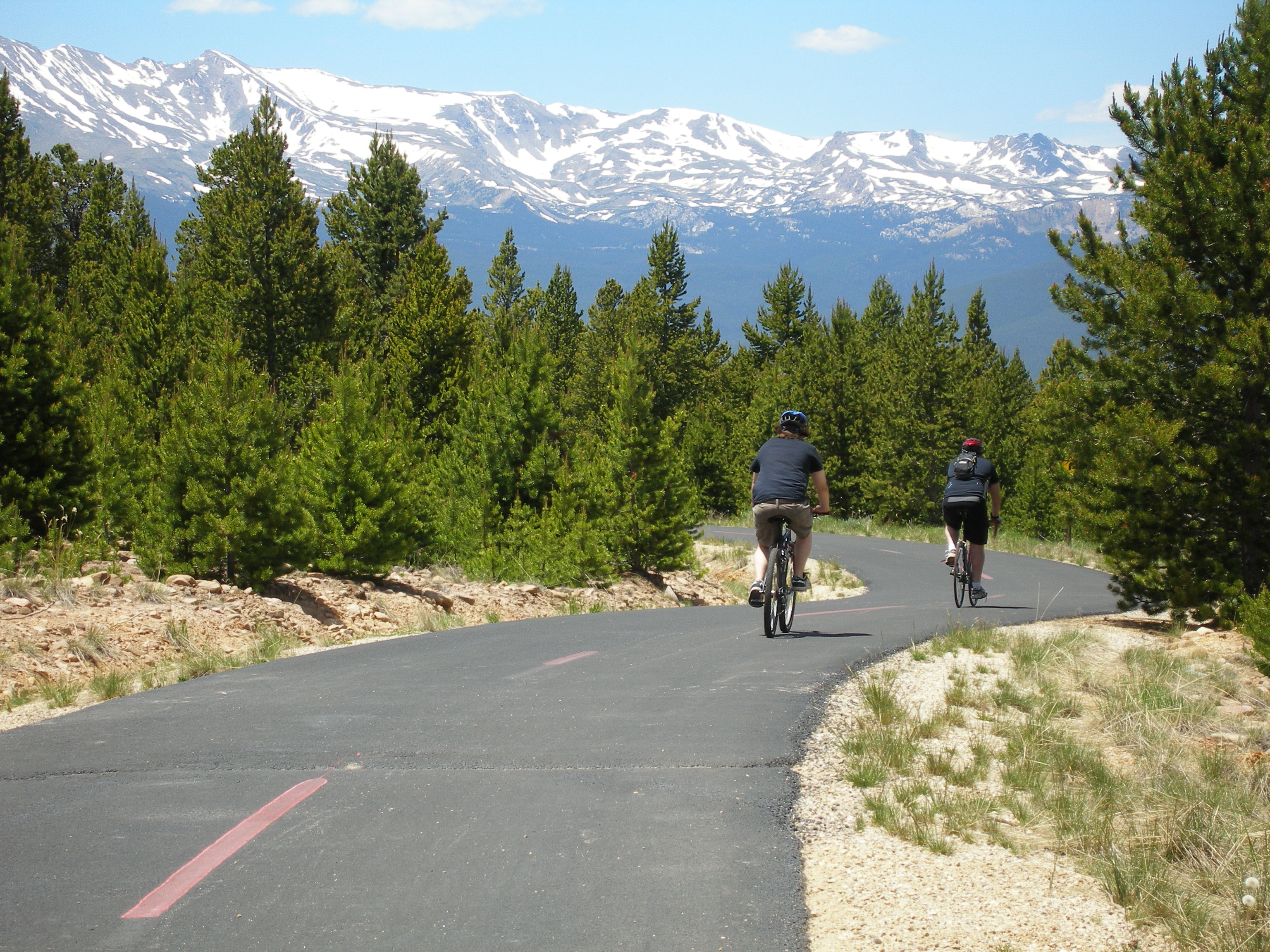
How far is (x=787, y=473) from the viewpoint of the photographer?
10508 millimetres

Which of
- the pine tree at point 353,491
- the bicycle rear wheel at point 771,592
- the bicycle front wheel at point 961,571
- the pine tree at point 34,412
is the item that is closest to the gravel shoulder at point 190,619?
the pine tree at point 353,491

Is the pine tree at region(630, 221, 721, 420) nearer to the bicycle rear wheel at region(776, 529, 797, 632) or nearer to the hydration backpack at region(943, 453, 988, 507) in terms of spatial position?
the hydration backpack at region(943, 453, 988, 507)

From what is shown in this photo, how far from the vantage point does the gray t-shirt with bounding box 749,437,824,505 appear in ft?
34.3

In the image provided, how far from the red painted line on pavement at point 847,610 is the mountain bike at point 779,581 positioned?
2.26 meters

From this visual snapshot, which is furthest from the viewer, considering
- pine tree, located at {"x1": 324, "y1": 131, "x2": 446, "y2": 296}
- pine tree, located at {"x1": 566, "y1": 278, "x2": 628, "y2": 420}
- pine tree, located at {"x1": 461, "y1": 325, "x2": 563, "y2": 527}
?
pine tree, located at {"x1": 566, "y1": 278, "x2": 628, "y2": 420}

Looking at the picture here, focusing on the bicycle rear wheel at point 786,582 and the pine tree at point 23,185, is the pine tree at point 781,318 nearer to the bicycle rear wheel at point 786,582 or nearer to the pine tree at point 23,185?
the pine tree at point 23,185

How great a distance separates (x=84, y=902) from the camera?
4.14 m

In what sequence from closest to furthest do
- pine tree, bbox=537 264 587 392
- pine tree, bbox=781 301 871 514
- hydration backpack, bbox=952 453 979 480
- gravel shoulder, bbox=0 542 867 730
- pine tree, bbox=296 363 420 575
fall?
gravel shoulder, bbox=0 542 867 730 < hydration backpack, bbox=952 453 979 480 < pine tree, bbox=296 363 420 575 < pine tree, bbox=781 301 871 514 < pine tree, bbox=537 264 587 392

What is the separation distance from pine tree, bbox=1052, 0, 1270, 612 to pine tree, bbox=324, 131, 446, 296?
4717 cm

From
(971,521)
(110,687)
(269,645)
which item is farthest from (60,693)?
(971,521)

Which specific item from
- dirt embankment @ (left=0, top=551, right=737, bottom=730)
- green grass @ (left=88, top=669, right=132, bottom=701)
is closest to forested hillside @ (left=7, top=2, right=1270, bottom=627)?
dirt embankment @ (left=0, top=551, right=737, bottom=730)

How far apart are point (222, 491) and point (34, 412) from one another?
3.44 meters

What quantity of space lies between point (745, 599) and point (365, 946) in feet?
72.1

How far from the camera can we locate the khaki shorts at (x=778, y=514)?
10.4 m
